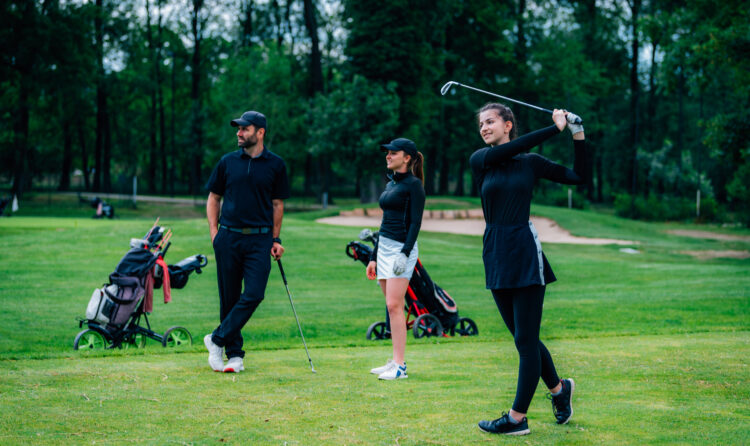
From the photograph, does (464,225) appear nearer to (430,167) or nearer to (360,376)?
(430,167)

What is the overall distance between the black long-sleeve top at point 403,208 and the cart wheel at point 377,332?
3245mm

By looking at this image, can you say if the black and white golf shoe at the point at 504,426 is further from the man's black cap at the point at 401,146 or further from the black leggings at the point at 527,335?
the man's black cap at the point at 401,146

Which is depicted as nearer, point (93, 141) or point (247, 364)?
point (247, 364)

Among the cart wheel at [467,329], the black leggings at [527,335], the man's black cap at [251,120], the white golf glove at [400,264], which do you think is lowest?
the cart wheel at [467,329]

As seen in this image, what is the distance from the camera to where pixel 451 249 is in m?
25.0

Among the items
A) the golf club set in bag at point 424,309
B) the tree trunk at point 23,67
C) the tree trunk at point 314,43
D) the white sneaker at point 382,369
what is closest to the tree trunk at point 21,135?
the tree trunk at point 23,67

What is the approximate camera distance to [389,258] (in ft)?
21.8

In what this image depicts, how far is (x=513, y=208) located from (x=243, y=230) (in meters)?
2.77

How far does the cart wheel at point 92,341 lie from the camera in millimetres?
8656

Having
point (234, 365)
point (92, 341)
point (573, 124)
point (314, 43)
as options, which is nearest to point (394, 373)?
point (234, 365)

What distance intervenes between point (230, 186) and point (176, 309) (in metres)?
7.25

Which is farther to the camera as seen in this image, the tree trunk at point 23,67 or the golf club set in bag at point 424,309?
the tree trunk at point 23,67

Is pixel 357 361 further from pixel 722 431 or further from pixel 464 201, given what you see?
pixel 464 201

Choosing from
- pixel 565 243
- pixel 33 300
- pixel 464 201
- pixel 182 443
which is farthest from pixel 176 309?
pixel 464 201
